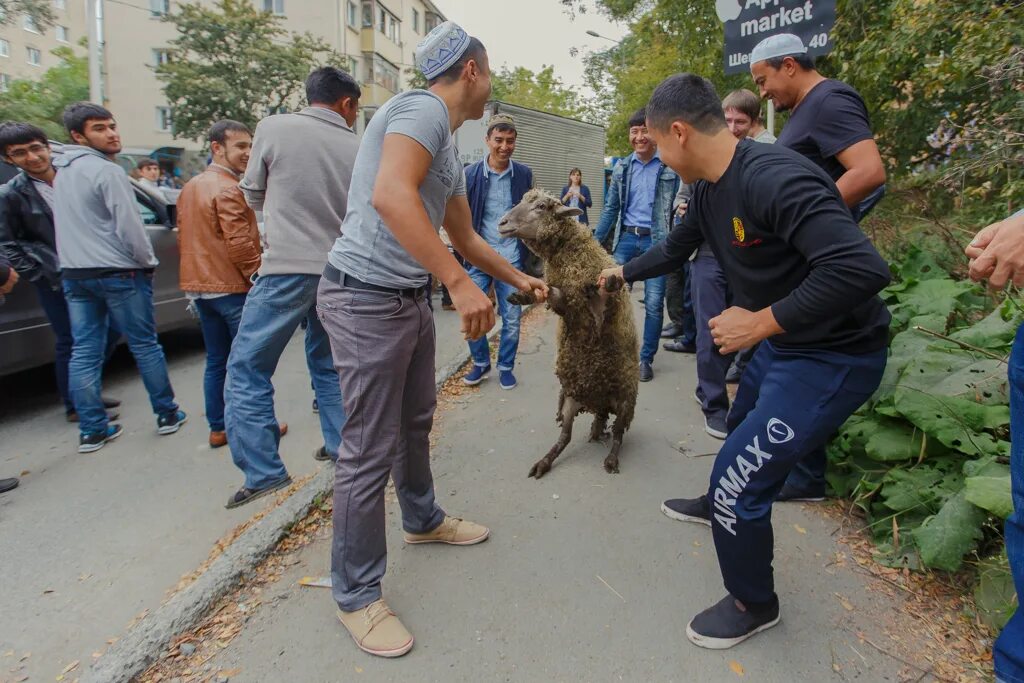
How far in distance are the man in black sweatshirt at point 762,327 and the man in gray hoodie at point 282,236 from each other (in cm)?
197

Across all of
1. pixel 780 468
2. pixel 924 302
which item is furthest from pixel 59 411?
pixel 924 302

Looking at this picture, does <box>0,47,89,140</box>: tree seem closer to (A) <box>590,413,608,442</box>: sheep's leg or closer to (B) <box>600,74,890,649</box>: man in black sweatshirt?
(A) <box>590,413,608,442</box>: sheep's leg

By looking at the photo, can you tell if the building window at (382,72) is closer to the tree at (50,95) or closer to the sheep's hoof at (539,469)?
the tree at (50,95)

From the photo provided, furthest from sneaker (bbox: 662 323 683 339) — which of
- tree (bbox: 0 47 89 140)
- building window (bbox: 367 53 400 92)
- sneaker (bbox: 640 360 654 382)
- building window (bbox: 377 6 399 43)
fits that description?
building window (bbox: 377 6 399 43)

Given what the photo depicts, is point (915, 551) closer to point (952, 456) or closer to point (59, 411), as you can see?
point (952, 456)

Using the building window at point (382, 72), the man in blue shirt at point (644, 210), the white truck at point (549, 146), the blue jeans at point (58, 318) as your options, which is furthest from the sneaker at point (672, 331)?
the building window at point (382, 72)

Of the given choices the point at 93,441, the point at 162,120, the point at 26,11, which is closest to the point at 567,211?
the point at 93,441

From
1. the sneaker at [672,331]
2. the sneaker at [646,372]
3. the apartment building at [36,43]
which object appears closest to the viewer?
the sneaker at [646,372]

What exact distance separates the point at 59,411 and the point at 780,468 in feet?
19.3

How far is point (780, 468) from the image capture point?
2.22m

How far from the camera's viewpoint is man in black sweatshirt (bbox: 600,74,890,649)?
2.05 metres

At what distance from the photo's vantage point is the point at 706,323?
448cm

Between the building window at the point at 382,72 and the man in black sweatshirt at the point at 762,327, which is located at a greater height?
the building window at the point at 382,72

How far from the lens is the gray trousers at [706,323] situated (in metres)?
4.43
